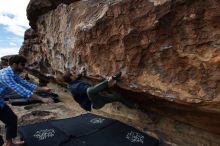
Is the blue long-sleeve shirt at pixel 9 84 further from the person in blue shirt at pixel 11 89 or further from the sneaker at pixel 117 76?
the sneaker at pixel 117 76

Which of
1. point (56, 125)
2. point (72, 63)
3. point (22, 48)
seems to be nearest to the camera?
point (56, 125)

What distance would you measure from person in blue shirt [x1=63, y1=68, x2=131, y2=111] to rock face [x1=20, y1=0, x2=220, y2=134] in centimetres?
28

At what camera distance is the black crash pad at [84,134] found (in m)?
5.71

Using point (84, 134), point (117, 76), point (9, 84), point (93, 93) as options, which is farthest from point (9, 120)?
point (117, 76)

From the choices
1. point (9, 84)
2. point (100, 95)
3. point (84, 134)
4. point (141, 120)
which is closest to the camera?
point (9, 84)

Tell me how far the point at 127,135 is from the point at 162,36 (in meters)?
2.24

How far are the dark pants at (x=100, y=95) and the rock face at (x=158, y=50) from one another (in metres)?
0.31

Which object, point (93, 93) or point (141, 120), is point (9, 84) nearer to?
point (93, 93)

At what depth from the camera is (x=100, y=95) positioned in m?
6.58

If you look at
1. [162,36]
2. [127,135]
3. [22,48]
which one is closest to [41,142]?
[127,135]

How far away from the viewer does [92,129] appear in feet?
20.9

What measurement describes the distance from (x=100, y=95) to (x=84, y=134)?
0.97m

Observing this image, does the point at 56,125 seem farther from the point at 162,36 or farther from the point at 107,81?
the point at 162,36

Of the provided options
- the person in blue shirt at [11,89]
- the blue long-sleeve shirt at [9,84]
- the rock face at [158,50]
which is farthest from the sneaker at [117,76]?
the blue long-sleeve shirt at [9,84]
